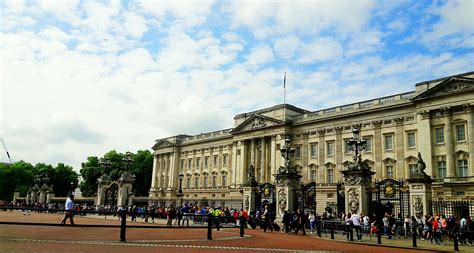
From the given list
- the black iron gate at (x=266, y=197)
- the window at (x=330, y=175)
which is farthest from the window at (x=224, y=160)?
the black iron gate at (x=266, y=197)

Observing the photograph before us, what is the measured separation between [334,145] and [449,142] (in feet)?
52.5

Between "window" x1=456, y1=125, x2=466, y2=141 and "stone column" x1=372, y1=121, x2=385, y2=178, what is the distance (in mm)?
9608

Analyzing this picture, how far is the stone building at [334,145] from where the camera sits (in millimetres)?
44906

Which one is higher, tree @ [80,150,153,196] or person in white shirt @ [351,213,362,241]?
tree @ [80,150,153,196]

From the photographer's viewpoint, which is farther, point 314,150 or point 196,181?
point 196,181

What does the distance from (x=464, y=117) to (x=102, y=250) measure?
43793 mm

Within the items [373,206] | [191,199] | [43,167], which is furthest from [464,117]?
[43,167]

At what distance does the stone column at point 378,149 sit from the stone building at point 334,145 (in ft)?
0.41

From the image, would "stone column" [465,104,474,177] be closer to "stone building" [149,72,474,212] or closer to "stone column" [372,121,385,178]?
"stone building" [149,72,474,212]

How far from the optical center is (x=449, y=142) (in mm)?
45250

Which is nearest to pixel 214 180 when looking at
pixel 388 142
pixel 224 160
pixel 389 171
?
pixel 224 160

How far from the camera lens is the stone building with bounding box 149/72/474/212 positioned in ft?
147

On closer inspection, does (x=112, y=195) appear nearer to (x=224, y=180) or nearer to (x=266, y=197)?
(x=224, y=180)

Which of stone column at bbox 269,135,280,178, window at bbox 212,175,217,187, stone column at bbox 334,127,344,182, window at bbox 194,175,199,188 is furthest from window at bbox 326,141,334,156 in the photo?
window at bbox 194,175,199,188
